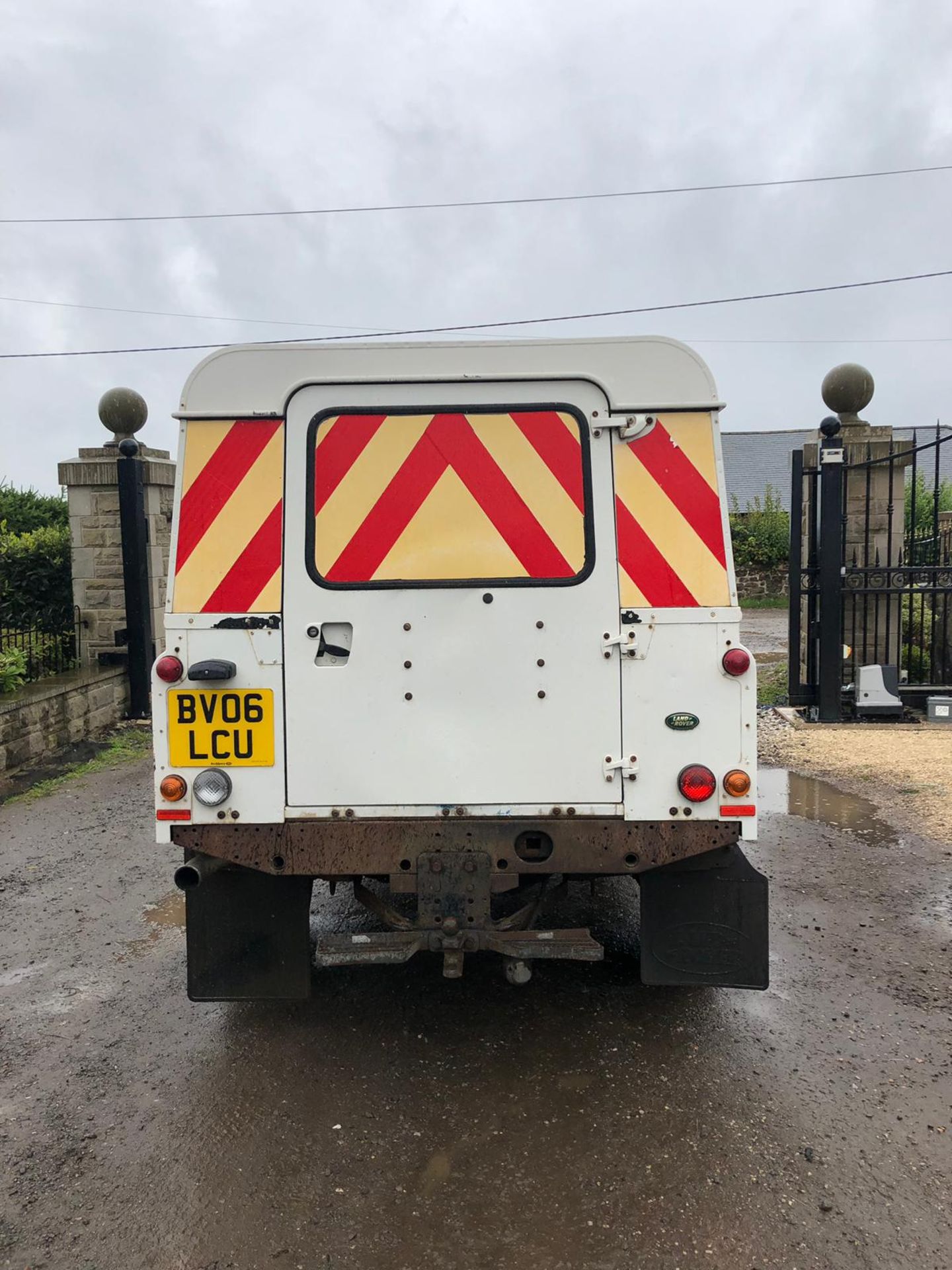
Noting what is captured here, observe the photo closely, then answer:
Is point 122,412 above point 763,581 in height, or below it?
above

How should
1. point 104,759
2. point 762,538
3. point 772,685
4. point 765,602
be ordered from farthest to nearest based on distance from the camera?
1. point 762,538
2. point 765,602
3. point 772,685
4. point 104,759

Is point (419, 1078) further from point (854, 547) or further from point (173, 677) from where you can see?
point (854, 547)

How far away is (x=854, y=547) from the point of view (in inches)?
367

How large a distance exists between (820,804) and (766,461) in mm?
30693

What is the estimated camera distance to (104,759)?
858 centimetres

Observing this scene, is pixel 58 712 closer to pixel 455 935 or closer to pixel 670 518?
pixel 455 935

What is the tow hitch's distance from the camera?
329cm

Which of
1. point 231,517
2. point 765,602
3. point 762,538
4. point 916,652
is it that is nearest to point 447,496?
point 231,517

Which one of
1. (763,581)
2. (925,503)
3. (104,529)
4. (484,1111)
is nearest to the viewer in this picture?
(484,1111)

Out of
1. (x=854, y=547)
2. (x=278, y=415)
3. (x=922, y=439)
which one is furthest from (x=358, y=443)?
(x=922, y=439)

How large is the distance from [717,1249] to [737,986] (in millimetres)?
1088

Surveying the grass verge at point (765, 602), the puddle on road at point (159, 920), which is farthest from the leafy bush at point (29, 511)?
the grass verge at point (765, 602)

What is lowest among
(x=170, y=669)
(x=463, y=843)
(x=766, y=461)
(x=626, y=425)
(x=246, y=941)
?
(x=246, y=941)

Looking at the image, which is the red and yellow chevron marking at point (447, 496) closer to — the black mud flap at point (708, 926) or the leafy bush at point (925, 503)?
the black mud flap at point (708, 926)
